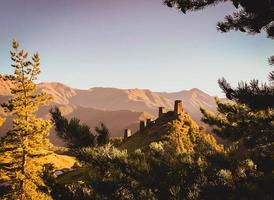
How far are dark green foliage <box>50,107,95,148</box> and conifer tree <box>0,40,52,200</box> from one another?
19239mm

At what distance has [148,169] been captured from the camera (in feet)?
19.6

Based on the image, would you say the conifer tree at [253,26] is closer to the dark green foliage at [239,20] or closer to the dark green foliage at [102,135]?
the dark green foliage at [239,20]

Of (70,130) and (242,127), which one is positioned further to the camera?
(242,127)

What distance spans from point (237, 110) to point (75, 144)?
928 cm

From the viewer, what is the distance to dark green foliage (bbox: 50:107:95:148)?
544 centimetres

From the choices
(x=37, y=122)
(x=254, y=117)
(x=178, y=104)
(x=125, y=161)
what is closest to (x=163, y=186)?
(x=125, y=161)

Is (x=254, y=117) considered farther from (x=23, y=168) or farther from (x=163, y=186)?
(x=23, y=168)

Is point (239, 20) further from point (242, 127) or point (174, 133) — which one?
point (174, 133)

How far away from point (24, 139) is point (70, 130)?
2110 centimetres


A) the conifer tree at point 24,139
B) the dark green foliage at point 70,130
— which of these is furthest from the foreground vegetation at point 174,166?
the conifer tree at point 24,139

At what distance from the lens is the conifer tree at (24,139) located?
2447 cm

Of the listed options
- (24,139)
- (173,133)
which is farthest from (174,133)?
(24,139)

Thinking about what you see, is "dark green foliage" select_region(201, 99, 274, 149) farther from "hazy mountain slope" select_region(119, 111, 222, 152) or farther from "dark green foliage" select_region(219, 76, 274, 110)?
"hazy mountain slope" select_region(119, 111, 222, 152)

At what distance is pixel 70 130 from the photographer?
5602 millimetres
